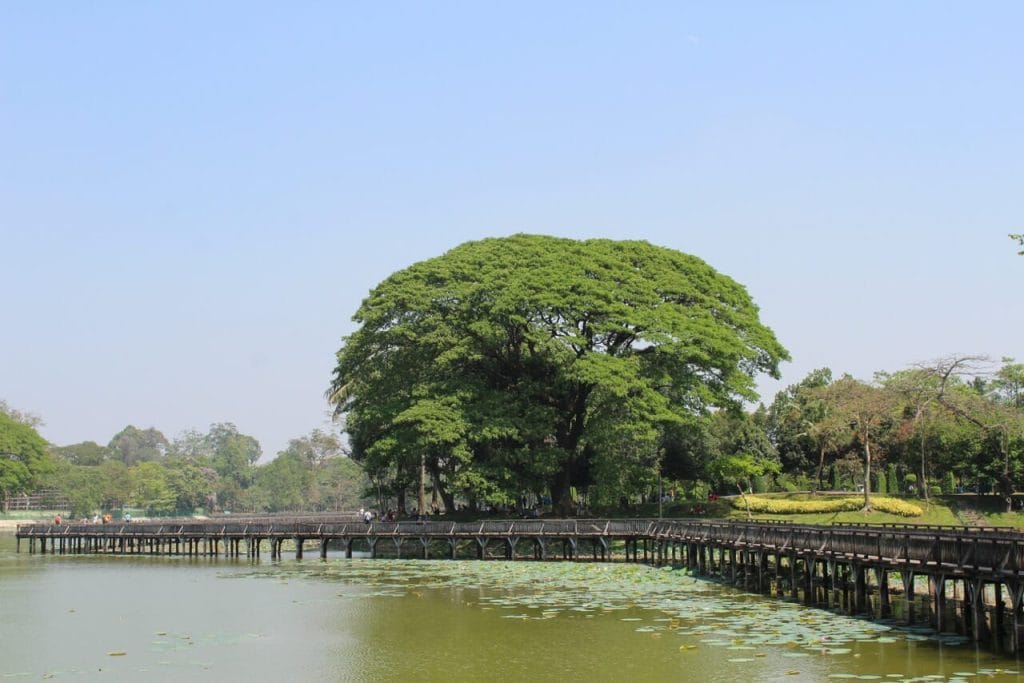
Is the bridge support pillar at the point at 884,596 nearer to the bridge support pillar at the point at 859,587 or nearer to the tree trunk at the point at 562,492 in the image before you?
the bridge support pillar at the point at 859,587

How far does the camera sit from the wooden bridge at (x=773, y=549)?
103 feet

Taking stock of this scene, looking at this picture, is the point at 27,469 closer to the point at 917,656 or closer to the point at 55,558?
the point at 55,558

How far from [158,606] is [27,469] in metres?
108

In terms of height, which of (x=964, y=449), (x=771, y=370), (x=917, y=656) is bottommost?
(x=917, y=656)

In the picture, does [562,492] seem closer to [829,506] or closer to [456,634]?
[829,506]

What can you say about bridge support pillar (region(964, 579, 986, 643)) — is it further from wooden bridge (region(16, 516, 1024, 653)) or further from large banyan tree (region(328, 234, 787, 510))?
large banyan tree (region(328, 234, 787, 510))

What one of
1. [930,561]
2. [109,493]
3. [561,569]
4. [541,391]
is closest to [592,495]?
[541,391]

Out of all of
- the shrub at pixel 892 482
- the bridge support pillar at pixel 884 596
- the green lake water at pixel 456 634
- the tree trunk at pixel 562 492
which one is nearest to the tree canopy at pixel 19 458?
the tree trunk at pixel 562 492

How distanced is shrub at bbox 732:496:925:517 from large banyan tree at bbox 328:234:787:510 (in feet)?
22.5

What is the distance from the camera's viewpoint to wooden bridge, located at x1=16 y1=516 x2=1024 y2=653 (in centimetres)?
3142

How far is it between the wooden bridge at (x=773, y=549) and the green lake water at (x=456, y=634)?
161cm

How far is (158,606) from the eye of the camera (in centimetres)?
4491

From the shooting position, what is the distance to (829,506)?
240 feet

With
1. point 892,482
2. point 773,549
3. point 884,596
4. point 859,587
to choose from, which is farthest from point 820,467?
point 884,596
